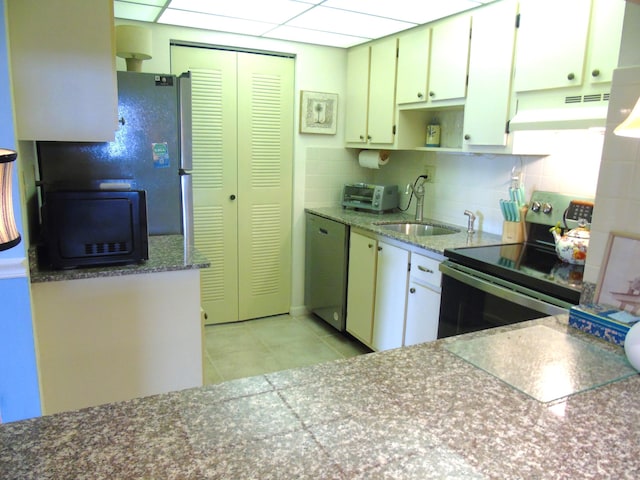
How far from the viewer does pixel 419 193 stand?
11.2 ft

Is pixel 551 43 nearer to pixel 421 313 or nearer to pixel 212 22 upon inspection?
pixel 421 313

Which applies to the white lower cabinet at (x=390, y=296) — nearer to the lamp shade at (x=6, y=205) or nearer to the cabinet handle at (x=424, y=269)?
the cabinet handle at (x=424, y=269)

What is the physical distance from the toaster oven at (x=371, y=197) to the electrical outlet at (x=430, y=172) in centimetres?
26

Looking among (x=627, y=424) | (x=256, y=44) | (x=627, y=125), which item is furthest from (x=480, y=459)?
(x=256, y=44)

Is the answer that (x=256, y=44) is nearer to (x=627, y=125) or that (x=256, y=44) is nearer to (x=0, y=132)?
(x=0, y=132)

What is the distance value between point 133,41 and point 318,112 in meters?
1.56

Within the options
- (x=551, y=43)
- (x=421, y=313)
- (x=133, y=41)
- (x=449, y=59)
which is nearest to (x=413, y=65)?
(x=449, y=59)

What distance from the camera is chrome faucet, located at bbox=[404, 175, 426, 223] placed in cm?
341

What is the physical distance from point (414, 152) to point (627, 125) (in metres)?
2.72

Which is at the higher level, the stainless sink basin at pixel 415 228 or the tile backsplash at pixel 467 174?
the tile backsplash at pixel 467 174

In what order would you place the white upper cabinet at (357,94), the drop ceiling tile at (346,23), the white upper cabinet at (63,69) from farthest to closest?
the white upper cabinet at (357,94), the drop ceiling tile at (346,23), the white upper cabinet at (63,69)

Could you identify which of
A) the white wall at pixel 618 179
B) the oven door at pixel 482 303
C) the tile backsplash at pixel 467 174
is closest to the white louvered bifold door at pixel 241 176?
the tile backsplash at pixel 467 174

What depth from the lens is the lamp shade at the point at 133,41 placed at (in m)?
2.59

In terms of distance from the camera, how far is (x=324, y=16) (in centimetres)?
294
